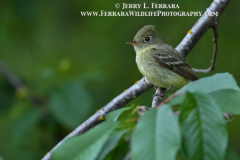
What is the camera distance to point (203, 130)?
5.45ft

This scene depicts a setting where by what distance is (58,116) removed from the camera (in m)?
5.11

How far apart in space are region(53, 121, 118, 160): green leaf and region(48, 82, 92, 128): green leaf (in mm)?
3264

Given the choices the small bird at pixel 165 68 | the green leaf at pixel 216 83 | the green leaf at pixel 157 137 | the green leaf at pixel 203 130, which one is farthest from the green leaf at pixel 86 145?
the small bird at pixel 165 68

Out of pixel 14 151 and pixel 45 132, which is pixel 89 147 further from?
pixel 14 151

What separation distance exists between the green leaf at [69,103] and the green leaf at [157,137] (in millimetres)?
3455

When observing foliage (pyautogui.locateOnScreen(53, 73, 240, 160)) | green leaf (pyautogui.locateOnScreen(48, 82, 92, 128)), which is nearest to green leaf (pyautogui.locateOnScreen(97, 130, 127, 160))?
foliage (pyautogui.locateOnScreen(53, 73, 240, 160))

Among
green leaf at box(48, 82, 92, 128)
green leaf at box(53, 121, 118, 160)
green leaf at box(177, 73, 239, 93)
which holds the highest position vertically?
green leaf at box(177, 73, 239, 93)

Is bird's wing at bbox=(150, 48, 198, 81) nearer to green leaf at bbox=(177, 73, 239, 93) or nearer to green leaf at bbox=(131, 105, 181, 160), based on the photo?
green leaf at bbox=(177, 73, 239, 93)

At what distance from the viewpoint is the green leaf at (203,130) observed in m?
1.63

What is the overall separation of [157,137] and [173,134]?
77 mm

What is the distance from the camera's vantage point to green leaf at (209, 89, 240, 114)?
1.78 m

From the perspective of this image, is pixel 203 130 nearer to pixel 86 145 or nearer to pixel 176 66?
pixel 86 145

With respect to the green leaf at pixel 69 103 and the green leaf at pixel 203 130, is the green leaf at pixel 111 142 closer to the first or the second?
the green leaf at pixel 203 130

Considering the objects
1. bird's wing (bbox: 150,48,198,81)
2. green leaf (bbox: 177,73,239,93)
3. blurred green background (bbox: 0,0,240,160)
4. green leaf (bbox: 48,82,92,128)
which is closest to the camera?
green leaf (bbox: 177,73,239,93)
